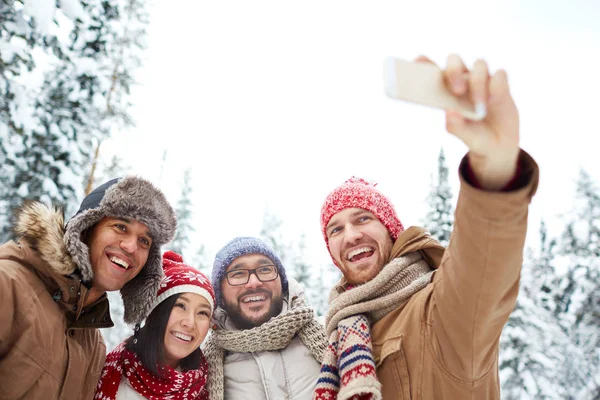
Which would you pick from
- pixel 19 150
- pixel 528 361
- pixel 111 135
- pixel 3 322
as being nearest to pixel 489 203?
pixel 3 322

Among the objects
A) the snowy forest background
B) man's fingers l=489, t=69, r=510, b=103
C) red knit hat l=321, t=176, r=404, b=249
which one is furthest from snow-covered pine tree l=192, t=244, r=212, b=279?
man's fingers l=489, t=69, r=510, b=103

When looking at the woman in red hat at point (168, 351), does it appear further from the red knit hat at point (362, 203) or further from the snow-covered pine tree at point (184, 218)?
the snow-covered pine tree at point (184, 218)

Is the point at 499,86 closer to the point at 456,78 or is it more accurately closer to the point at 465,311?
the point at 456,78

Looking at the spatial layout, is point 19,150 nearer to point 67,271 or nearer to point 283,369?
point 67,271

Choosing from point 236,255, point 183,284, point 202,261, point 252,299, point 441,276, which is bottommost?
point 202,261

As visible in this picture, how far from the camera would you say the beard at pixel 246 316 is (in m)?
4.74

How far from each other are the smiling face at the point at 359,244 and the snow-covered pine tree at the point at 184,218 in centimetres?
1966

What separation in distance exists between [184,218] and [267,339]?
21.5 metres

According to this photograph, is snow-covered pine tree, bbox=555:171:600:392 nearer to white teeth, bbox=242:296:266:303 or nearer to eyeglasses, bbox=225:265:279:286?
eyeglasses, bbox=225:265:279:286

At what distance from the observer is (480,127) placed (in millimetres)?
1657

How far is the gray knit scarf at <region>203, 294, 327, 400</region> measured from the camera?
435 cm

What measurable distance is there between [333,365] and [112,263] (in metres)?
2.17

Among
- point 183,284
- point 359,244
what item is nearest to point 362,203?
point 359,244

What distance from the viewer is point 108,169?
572 inches
